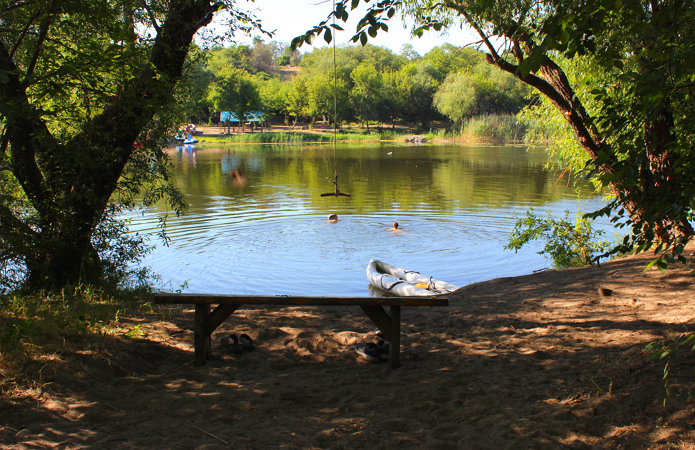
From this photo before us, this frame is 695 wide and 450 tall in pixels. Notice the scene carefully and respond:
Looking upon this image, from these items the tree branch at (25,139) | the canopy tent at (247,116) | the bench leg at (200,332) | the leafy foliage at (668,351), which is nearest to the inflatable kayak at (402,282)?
the bench leg at (200,332)

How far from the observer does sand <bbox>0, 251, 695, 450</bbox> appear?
3.19 meters

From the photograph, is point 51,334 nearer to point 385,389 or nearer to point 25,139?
point 385,389

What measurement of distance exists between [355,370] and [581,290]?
376 centimetres

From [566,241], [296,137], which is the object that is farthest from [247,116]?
[566,241]

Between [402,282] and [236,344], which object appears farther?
[402,282]

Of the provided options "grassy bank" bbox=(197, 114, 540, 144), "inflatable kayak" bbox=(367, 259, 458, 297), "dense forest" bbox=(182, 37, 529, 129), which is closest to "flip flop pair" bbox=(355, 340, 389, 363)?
"inflatable kayak" bbox=(367, 259, 458, 297)

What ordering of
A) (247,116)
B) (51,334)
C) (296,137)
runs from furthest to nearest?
(247,116)
(296,137)
(51,334)

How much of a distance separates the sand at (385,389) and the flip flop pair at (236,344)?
69 millimetres

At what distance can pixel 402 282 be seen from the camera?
31.1 ft

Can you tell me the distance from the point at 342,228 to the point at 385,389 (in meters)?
11.4

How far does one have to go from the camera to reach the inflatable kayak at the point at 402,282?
9102mm

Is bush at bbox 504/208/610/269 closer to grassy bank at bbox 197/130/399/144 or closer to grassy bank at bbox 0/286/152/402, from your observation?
grassy bank at bbox 0/286/152/402

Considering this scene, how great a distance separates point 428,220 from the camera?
16297 millimetres

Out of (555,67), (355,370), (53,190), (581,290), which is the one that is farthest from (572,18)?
Answer: (53,190)
